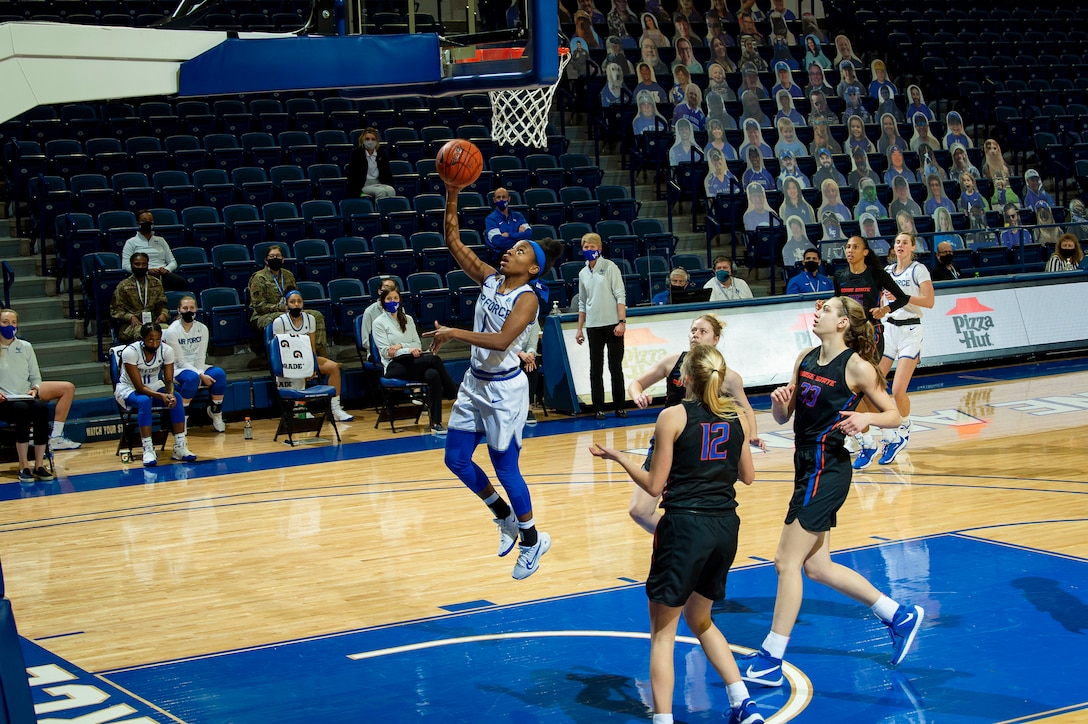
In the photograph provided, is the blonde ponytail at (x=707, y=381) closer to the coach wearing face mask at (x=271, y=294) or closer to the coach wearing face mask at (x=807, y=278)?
the coach wearing face mask at (x=271, y=294)

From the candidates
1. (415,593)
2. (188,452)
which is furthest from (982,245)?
(415,593)

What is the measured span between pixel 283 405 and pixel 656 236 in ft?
19.7

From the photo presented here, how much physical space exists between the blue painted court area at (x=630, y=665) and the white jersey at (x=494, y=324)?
141 centimetres

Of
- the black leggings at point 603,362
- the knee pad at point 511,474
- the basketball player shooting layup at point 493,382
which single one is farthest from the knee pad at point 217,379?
the knee pad at point 511,474

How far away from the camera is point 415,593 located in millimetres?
7746

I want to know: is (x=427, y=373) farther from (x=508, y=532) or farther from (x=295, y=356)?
(x=508, y=532)

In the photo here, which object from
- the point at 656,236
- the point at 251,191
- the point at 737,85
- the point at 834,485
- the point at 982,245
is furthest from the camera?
the point at 737,85

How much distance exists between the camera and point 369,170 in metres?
16.5

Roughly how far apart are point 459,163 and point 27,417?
6514 mm

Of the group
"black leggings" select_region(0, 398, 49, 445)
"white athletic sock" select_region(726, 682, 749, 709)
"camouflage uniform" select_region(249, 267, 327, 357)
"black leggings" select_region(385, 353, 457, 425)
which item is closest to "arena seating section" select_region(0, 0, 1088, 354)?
"camouflage uniform" select_region(249, 267, 327, 357)

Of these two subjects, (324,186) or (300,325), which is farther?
(324,186)

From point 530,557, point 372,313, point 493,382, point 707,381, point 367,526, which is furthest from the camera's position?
point 372,313

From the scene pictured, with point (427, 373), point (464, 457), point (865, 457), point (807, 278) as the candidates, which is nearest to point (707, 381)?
point (464, 457)

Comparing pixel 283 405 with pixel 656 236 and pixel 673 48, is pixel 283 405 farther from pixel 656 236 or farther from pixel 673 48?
pixel 673 48
